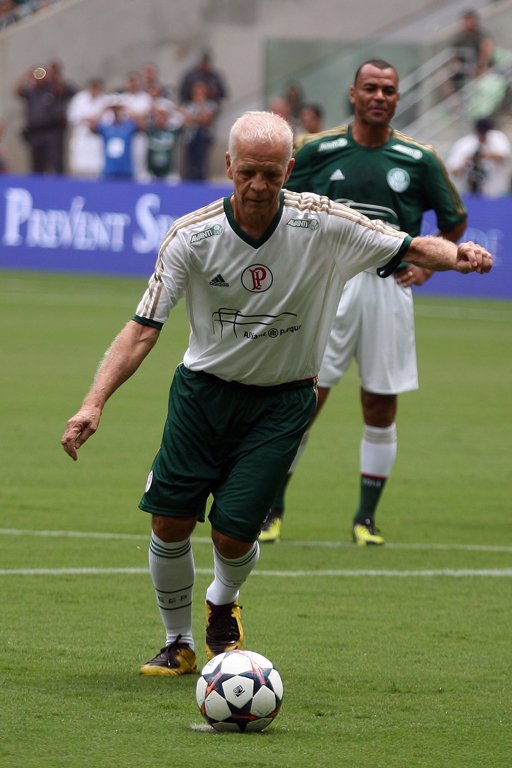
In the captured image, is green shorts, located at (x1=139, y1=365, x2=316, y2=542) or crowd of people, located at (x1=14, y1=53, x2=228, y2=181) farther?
crowd of people, located at (x1=14, y1=53, x2=228, y2=181)

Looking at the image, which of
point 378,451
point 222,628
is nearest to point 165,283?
point 222,628

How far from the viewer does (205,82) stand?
31484 mm

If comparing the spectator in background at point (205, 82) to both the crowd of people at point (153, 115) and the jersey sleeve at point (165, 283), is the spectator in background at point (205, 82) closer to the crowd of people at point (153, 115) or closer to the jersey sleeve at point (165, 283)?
the crowd of people at point (153, 115)

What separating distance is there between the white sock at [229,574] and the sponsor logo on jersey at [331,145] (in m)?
3.57

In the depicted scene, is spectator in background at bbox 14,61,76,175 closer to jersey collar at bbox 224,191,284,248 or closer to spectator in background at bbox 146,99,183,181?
spectator in background at bbox 146,99,183,181

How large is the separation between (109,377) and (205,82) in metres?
26.5

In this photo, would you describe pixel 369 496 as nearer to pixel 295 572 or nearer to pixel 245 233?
pixel 295 572

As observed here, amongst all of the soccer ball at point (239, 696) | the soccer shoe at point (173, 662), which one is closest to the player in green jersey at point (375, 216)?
the soccer shoe at point (173, 662)

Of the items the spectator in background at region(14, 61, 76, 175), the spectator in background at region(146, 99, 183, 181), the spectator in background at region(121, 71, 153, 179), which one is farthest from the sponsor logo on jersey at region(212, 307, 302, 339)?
the spectator in background at region(14, 61, 76, 175)

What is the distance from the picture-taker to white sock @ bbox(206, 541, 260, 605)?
614 cm

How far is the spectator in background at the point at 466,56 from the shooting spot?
3009cm

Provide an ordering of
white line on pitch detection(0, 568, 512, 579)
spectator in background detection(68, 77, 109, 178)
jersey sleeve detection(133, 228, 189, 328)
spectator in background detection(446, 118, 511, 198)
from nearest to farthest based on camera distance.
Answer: jersey sleeve detection(133, 228, 189, 328) → white line on pitch detection(0, 568, 512, 579) → spectator in background detection(446, 118, 511, 198) → spectator in background detection(68, 77, 109, 178)

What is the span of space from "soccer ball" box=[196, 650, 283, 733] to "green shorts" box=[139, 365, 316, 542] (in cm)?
71

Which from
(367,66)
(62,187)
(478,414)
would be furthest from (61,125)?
(367,66)
